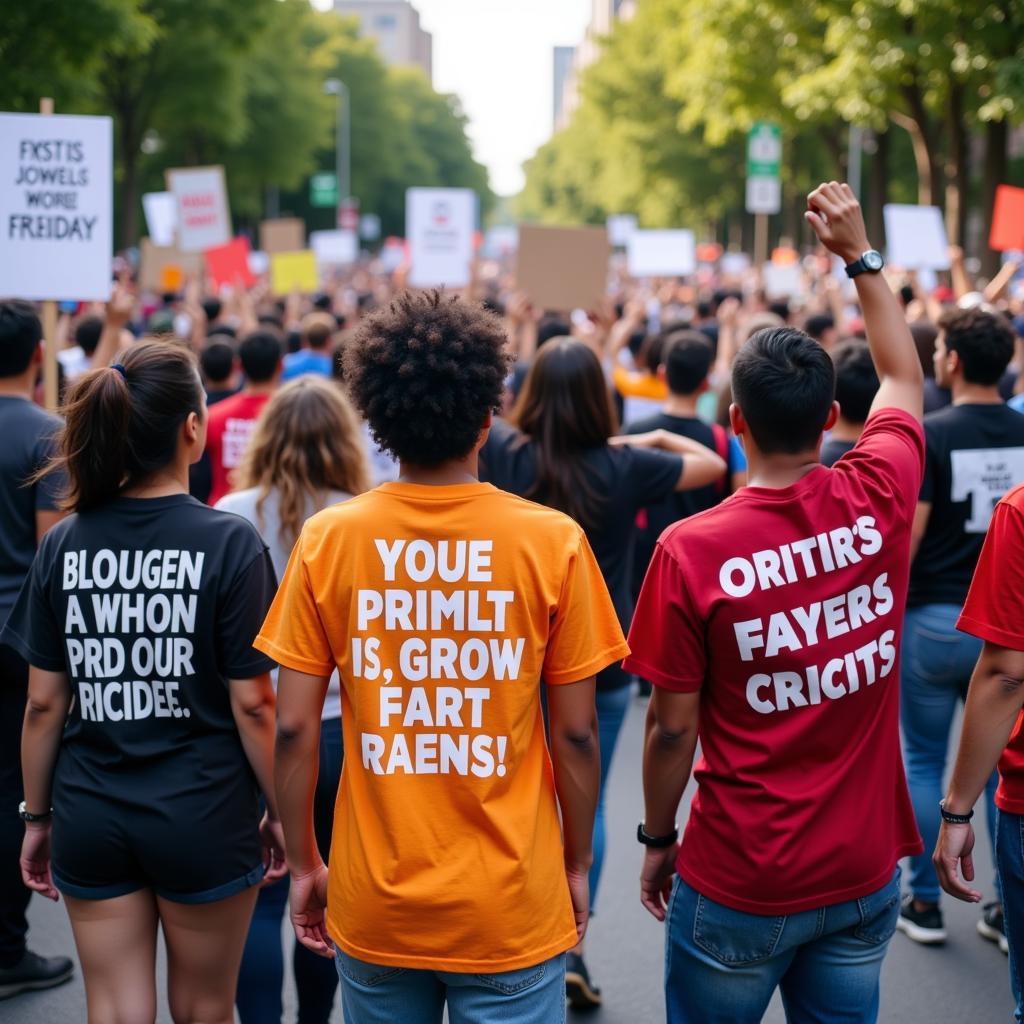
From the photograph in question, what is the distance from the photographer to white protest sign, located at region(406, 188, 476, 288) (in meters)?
13.0

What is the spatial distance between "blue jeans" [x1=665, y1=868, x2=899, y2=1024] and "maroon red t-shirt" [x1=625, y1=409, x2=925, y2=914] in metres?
0.05

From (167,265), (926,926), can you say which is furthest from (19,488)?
(167,265)

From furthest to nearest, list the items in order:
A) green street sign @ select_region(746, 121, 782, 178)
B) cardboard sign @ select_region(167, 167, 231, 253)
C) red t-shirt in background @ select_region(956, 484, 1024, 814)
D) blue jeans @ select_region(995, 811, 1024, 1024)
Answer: green street sign @ select_region(746, 121, 782, 178), cardboard sign @ select_region(167, 167, 231, 253), blue jeans @ select_region(995, 811, 1024, 1024), red t-shirt in background @ select_region(956, 484, 1024, 814)

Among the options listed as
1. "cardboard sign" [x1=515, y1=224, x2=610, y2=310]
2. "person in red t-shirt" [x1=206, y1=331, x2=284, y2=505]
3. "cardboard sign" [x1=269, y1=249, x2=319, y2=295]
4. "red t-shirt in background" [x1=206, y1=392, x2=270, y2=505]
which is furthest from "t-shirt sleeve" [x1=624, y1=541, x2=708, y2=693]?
"cardboard sign" [x1=269, y1=249, x2=319, y2=295]

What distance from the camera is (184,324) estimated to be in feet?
49.3

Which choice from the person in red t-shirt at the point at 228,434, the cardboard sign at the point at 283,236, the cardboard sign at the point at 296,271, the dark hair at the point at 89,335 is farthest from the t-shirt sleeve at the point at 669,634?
the cardboard sign at the point at 283,236

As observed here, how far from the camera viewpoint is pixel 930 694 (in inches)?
183

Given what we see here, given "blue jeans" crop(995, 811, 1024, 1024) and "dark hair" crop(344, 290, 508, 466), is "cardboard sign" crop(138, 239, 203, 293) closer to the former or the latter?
"dark hair" crop(344, 290, 508, 466)

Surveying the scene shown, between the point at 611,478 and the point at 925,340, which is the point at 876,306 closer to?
the point at 611,478

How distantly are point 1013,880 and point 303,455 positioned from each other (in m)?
2.20

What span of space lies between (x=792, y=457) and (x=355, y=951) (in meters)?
1.29

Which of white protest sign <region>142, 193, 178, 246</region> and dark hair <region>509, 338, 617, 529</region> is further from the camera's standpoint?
white protest sign <region>142, 193, 178, 246</region>

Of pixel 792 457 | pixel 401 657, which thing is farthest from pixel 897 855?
pixel 401 657

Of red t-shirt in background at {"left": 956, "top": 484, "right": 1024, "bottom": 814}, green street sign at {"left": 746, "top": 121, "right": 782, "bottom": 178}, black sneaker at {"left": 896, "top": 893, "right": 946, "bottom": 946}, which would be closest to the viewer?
red t-shirt in background at {"left": 956, "top": 484, "right": 1024, "bottom": 814}
